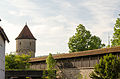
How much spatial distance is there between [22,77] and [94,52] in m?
10.8

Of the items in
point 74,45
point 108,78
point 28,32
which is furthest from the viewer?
point 28,32

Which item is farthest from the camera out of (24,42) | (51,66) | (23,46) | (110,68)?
(24,42)

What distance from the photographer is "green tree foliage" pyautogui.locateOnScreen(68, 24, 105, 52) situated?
51156 millimetres

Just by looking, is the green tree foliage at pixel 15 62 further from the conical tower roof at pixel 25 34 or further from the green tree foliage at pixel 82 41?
the conical tower roof at pixel 25 34

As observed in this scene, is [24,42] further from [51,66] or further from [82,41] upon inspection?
[51,66]

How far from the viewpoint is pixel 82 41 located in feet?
168

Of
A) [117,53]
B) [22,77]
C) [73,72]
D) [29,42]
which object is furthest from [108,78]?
[29,42]

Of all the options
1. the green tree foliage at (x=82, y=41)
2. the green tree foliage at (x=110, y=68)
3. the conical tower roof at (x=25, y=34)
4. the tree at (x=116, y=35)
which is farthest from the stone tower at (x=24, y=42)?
the green tree foliage at (x=110, y=68)

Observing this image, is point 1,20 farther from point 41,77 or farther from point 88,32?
point 88,32

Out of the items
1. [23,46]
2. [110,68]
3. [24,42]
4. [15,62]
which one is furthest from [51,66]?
[24,42]

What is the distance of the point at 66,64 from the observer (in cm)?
3606

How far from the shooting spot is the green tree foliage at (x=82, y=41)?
168 ft

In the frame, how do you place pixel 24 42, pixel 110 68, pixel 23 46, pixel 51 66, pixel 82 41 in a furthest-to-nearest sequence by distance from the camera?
pixel 24 42 → pixel 23 46 → pixel 82 41 → pixel 51 66 → pixel 110 68

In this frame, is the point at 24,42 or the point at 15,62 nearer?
the point at 15,62
